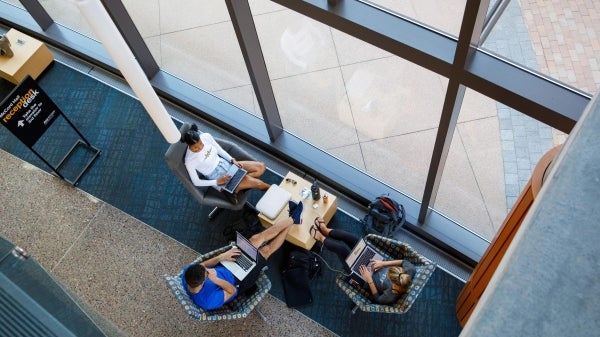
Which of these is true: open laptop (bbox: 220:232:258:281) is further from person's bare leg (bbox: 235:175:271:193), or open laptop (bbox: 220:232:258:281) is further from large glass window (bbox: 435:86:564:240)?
large glass window (bbox: 435:86:564:240)

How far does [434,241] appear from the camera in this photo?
5465mm

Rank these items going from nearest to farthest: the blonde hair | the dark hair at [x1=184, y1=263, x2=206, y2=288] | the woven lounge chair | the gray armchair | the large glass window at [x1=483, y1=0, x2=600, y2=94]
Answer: the large glass window at [x1=483, y1=0, x2=600, y2=94] → the dark hair at [x1=184, y1=263, x2=206, y2=288] → the blonde hair → the woven lounge chair → the gray armchair

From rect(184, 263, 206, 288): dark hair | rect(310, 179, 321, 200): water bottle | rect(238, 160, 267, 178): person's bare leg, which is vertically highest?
rect(310, 179, 321, 200): water bottle

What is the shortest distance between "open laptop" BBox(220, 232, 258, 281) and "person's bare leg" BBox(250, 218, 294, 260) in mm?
250

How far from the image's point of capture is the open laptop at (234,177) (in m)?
5.14

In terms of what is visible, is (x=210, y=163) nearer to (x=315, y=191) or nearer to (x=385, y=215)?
(x=315, y=191)

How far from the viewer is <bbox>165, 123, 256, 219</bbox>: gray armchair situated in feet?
16.4

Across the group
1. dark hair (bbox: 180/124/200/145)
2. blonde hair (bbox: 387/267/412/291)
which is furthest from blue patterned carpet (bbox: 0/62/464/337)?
dark hair (bbox: 180/124/200/145)

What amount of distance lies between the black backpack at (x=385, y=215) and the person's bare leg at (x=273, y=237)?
790 mm

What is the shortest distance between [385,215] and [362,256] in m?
0.58

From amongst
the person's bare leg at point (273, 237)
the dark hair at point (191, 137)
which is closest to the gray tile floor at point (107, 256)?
the person's bare leg at point (273, 237)

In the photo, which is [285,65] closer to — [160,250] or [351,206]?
[351,206]

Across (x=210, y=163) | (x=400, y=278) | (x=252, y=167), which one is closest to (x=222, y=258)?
(x=210, y=163)

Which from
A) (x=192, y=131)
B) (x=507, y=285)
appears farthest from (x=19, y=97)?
(x=507, y=285)
